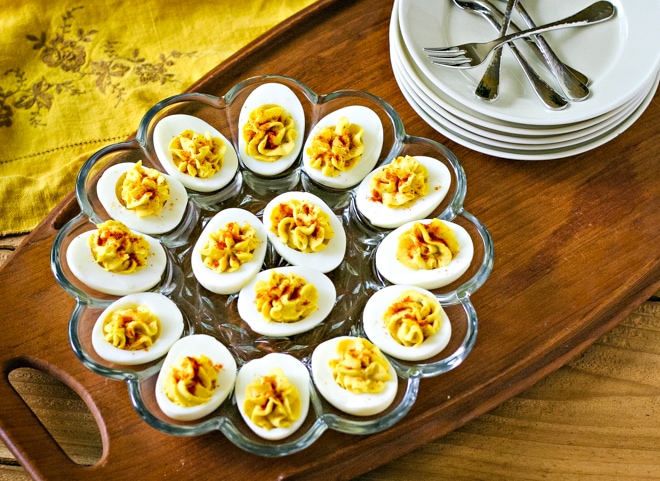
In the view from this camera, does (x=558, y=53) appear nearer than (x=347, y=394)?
No

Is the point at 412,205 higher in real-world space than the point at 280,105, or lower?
lower

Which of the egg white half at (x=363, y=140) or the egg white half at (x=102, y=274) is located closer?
the egg white half at (x=102, y=274)

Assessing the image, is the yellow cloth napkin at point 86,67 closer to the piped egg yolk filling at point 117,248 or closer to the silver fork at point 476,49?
the piped egg yolk filling at point 117,248

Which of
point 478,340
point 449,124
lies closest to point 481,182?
point 449,124

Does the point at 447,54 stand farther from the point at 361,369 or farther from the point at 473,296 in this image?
the point at 361,369

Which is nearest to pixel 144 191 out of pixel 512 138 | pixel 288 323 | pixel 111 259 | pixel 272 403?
pixel 111 259

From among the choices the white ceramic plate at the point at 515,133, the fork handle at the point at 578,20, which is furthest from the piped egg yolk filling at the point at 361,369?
the fork handle at the point at 578,20
